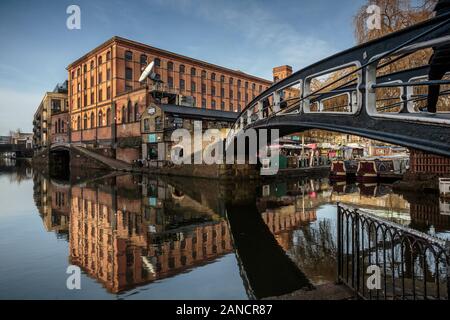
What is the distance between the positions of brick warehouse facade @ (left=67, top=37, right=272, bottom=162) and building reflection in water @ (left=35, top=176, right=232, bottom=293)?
79.1 ft

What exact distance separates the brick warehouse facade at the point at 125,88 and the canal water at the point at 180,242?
2517cm

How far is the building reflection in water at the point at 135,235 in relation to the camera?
6965 mm

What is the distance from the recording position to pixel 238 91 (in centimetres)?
6134

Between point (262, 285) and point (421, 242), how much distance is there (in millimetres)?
3386

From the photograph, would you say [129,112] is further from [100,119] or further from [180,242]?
[180,242]

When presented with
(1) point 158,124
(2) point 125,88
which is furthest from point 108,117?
(1) point 158,124

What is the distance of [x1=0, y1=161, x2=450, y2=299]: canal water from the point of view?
603 cm

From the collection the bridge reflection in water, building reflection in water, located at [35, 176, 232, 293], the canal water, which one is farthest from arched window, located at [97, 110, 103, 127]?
building reflection in water, located at [35, 176, 232, 293]

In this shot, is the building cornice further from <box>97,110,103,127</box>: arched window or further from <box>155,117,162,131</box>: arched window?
<box>155,117,162,131</box>: arched window

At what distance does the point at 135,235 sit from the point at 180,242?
1608mm

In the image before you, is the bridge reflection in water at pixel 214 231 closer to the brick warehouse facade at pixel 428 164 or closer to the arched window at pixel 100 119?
the brick warehouse facade at pixel 428 164
